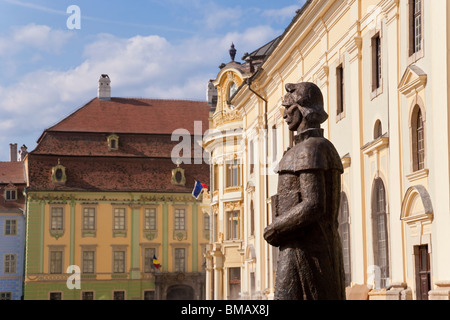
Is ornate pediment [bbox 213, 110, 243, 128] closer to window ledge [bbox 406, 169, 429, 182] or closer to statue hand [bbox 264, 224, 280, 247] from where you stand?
window ledge [bbox 406, 169, 429, 182]

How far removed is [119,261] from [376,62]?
4400 cm

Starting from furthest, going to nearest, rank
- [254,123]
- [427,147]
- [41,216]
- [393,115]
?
[41,216], [254,123], [393,115], [427,147]

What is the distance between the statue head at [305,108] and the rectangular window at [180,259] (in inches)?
2267

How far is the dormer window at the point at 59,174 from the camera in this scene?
62906mm

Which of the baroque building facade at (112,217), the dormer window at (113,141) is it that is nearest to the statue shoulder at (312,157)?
the baroque building facade at (112,217)

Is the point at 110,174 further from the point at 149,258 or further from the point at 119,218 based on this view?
the point at 149,258

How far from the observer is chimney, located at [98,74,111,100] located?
236 ft

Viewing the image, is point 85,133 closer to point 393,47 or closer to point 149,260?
point 149,260

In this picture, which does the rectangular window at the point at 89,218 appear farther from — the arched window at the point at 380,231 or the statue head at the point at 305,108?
the statue head at the point at 305,108

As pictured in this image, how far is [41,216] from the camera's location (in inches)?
2477

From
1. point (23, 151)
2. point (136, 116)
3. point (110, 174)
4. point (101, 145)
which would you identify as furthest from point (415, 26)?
point (23, 151)
